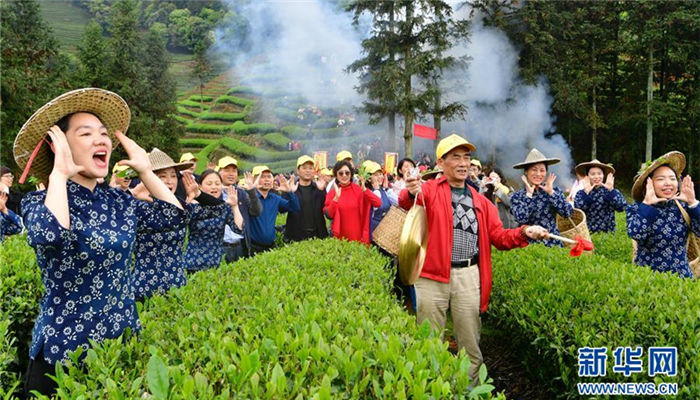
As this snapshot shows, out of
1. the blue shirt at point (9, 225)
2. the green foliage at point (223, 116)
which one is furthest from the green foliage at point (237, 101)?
the blue shirt at point (9, 225)

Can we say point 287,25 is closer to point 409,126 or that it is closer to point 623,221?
point 409,126

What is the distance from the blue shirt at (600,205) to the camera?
22.7 feet

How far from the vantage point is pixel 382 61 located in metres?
24.9

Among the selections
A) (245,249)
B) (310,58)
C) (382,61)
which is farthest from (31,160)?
(310,58)

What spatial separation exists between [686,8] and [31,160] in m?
29.4

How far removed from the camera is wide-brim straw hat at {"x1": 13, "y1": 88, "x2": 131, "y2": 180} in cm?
221

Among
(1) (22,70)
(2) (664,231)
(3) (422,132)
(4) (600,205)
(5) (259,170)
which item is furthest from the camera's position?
(3) (422,132)

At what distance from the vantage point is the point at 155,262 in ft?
12.3

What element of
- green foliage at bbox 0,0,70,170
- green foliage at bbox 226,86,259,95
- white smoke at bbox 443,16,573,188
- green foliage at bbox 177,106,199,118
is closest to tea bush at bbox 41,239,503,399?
green foliage at bbox 0,0,70,170

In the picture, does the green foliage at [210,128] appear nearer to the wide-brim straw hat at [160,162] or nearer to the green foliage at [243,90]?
the green foliage at [243,90]

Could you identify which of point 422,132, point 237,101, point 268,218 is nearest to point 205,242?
point 268,218

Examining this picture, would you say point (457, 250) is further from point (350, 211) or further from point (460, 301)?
point (350, 211)

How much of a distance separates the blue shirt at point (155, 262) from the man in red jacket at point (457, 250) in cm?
198

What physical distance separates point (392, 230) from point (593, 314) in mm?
2278
